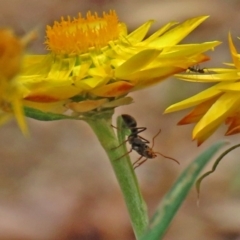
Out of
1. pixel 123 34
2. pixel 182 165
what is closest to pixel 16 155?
pixel 182 165

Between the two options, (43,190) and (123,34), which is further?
(43,190)

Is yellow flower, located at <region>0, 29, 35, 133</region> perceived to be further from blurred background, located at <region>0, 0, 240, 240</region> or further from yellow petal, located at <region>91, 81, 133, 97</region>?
blurred background, located at <region>0, 0, 240, 240</region>

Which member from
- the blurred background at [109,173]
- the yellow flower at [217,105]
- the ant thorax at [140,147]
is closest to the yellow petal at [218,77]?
the yellow flower at [217,105]

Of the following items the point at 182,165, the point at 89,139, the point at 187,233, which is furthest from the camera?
the point at 89,139

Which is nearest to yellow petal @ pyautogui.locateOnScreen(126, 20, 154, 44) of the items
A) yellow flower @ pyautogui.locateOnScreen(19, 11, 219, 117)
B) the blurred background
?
yellow flower @ pyautogui.locateOnScreen(19, 11, 219, 117)

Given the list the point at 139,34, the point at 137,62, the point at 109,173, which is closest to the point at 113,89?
the point at 137,62

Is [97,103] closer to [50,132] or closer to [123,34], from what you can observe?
[123,34]

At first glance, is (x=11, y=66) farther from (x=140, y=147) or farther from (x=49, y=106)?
(x=140, y=147)
